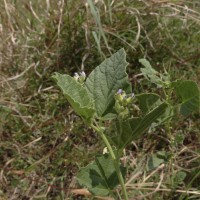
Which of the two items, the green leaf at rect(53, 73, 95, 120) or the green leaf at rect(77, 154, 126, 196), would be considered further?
the green leaf at rect(77, 154, 126, 196)

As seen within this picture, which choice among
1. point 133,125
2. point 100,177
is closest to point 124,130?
point 133,125

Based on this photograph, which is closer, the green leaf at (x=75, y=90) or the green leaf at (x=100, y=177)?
the green leaf at (x=75, y=90)

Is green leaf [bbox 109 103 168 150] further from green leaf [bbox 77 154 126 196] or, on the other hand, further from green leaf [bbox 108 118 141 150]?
green leaf [bbox 77 154 126 196]

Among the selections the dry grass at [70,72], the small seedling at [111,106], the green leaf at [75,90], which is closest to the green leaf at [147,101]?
the small seedling at [111,106]

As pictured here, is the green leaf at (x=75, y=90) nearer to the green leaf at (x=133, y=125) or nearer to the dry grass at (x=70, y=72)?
the green leaf at (x=133, y=125)

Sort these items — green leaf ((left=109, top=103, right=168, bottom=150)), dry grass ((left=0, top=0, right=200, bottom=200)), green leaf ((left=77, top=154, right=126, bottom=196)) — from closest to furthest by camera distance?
green leaf ((left=109, top=103, right=168, bottom=150)), green leaf ((left=77, top=154, right=126, bottom=196)), dry grass ((left=0, top=0, right=200, bottom=200))

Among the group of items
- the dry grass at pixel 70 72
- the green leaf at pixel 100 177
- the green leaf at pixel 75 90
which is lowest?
the dry grass at pixel 70 72

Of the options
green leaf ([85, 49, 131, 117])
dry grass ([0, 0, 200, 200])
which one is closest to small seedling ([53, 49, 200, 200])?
green leaf ([85, 49, 131, 117])
